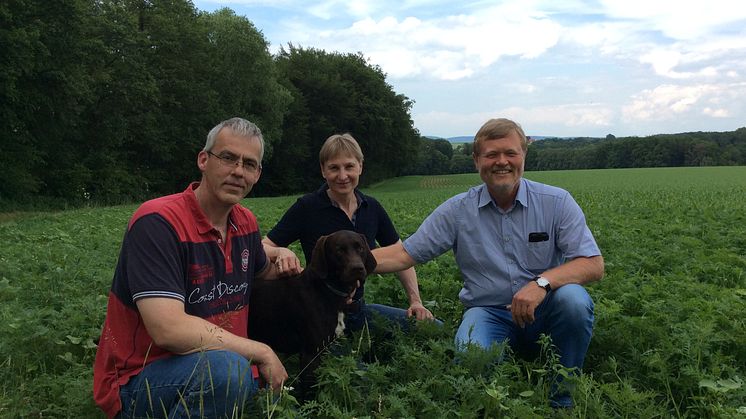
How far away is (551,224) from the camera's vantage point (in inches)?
164

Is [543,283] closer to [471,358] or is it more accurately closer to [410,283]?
[471,358]

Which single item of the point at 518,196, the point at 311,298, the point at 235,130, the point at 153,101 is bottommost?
the point at 311,298

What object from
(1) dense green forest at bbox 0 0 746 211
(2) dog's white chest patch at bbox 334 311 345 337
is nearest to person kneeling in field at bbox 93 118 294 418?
(2) dog's white chest patch at bbox 334 311 345 337

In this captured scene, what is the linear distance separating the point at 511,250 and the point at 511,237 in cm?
10

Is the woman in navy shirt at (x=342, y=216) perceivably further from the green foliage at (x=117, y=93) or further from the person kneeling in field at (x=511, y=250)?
the green foliage at (x=117, y=93)

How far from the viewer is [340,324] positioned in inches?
161

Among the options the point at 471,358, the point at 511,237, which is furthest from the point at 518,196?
the point at 471,358

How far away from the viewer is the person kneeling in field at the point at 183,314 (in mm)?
2793

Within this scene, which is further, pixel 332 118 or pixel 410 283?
pixel 332 118

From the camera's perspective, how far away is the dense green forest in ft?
82.2

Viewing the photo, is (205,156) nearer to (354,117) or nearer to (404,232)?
(404,232)

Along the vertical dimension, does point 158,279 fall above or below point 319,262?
above

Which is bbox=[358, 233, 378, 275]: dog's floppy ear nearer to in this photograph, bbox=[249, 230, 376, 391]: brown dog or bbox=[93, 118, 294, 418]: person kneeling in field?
bbox=[249, 230, 376, 391]: brown dog

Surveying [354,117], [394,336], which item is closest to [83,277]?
[394,336]
